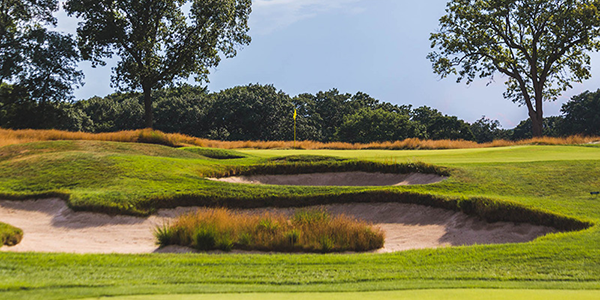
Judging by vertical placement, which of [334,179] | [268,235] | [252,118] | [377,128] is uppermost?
[252,118]

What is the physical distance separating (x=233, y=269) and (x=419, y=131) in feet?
219

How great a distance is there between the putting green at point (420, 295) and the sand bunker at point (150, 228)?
4.72m

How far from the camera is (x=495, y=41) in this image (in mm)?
42719

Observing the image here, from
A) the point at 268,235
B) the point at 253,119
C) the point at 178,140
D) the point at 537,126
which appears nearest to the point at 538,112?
the point at 537,126

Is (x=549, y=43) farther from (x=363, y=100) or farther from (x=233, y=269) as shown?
(x=363, y=100)

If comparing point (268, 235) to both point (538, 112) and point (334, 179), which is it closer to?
point (334, 179)

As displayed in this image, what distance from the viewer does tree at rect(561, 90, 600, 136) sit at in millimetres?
63219

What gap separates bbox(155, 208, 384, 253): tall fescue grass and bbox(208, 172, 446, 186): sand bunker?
6.74 meters

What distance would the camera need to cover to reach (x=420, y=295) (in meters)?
5.40

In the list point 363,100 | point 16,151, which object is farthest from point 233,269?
point 363,100

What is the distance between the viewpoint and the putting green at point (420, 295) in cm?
524

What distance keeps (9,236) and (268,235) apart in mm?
5416

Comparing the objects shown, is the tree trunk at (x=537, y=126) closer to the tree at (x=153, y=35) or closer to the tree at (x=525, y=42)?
the tree at (x=525, y=42)

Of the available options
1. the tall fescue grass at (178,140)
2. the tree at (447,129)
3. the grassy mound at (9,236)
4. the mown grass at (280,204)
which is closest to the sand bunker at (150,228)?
the grassy mound at (9,236)
